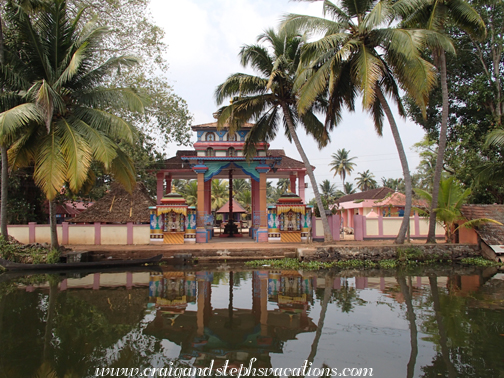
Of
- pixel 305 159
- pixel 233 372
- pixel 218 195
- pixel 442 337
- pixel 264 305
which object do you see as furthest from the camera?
pixel 218 195

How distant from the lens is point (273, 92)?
12.8 metres

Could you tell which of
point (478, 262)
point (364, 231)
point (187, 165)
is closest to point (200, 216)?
point (187, 165)

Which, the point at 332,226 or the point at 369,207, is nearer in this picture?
the point at 332,226

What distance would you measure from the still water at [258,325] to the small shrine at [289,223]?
212 inches

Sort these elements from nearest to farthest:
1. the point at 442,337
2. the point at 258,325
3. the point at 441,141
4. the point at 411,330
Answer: the point at 442,337, the point at 411,330, the point at 258,325, the point at 441,141

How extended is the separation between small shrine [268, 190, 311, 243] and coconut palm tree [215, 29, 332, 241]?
1.36m

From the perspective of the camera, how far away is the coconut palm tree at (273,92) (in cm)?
1279

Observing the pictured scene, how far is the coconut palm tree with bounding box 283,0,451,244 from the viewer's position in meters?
9.77

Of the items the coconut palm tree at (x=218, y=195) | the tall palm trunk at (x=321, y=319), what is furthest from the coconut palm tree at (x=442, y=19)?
the coconut palm tree at (x=218, y=195)

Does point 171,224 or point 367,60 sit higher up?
point 367,60

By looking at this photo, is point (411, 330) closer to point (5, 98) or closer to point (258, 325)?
point (258, 325)

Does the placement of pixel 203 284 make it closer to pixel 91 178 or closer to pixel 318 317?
pixel 318 317

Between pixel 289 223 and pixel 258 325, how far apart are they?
882cm

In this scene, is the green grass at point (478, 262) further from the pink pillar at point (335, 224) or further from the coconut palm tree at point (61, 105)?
the coconut palm tree at point (61, 105)
